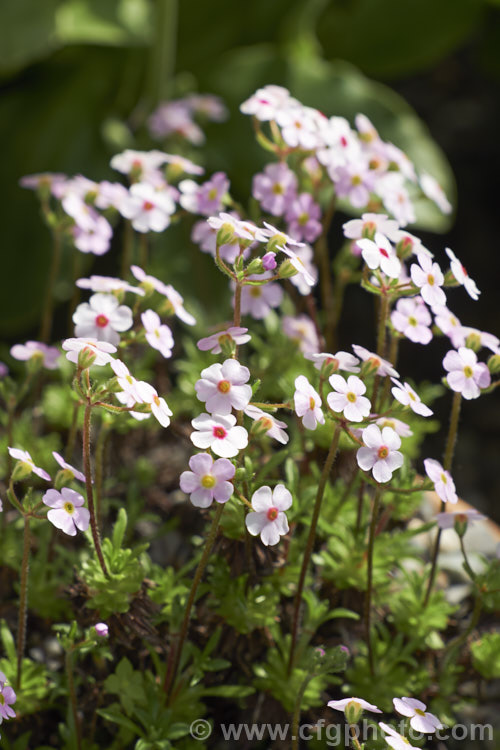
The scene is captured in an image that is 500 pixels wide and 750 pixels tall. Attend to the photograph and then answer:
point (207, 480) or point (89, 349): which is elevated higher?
point (89, 349)

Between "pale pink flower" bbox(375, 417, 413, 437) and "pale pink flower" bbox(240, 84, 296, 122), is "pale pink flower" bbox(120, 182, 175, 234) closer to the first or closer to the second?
"pale pink flower" bbox(240, 84, 296, 122)

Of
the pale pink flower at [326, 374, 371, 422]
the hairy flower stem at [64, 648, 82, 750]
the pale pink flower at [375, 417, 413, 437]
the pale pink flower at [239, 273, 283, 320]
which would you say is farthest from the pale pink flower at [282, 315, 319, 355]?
the hairy flower stem at [64, 648, 82, 750]

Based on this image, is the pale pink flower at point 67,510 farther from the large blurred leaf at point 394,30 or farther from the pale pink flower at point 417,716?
the large blurred leaf at point 394,30

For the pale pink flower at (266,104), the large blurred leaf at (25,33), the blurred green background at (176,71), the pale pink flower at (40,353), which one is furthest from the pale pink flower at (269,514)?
the large blurred leaf at (25,33)

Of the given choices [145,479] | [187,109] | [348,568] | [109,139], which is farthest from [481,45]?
[348,568]

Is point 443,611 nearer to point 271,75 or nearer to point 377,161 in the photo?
point 377,161

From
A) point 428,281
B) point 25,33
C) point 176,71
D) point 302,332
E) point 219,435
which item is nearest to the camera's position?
point 219,435

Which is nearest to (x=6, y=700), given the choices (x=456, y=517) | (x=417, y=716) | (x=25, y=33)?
(x=417, y=716)

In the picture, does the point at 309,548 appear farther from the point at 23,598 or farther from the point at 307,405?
the point at 23,598
